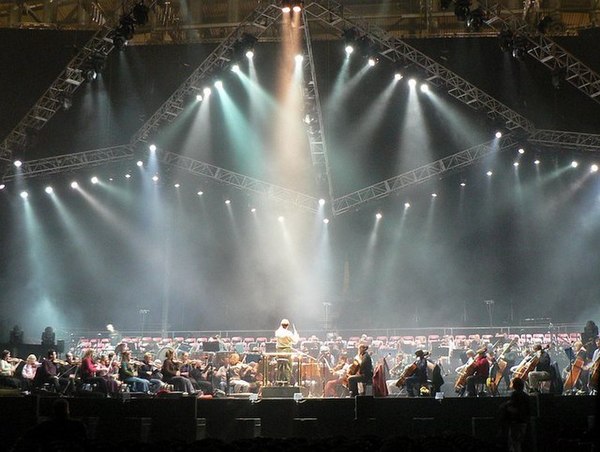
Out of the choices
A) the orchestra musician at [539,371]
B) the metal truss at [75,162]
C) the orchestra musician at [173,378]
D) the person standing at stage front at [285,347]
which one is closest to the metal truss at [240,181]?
the metal truss at [75,162]

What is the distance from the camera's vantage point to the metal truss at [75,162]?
2180 centimetres

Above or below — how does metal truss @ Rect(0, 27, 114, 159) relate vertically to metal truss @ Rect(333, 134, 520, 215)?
above

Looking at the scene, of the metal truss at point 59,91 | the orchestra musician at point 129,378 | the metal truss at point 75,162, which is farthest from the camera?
the metal truss at point 75,162

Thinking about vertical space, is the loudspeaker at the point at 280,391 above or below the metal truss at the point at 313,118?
below

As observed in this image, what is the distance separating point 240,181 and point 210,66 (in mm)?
4310

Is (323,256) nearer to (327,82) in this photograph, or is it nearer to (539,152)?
(327,82)

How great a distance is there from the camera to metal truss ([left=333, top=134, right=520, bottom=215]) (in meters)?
21.9

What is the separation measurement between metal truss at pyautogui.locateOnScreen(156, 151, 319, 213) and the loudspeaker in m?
9.77

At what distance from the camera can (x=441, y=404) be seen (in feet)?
41.3

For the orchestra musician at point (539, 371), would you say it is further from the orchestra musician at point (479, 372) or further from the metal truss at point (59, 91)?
the metal truss at point (59, 91)

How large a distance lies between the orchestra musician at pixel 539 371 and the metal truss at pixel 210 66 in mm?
10333

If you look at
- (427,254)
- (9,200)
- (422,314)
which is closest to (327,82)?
(427,254)

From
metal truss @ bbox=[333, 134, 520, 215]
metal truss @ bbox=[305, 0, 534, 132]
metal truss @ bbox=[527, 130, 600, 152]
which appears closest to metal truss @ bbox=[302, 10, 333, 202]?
metal truss @ bbox=[305, 0, 534, 132]

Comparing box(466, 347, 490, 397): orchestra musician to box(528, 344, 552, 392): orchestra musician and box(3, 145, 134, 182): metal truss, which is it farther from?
box(3, 145, 134, 182): metal truss
